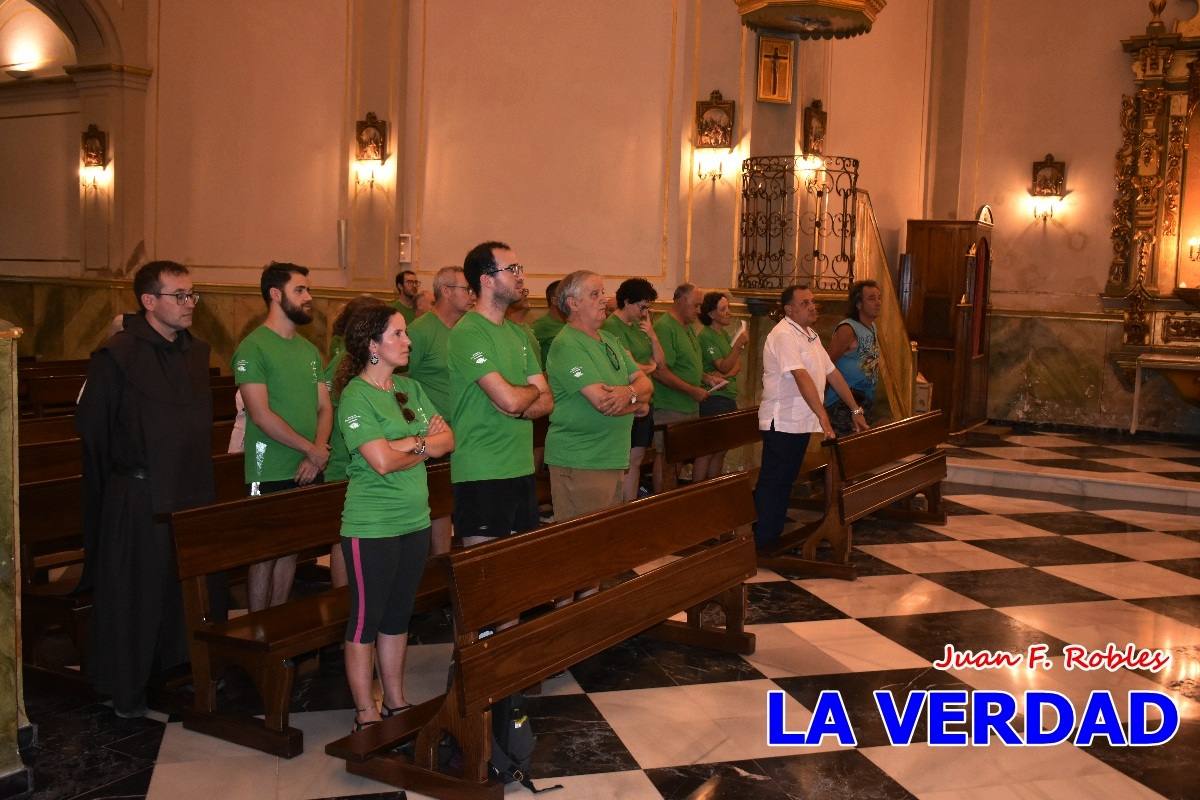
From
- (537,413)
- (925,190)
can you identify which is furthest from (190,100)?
(537,413)

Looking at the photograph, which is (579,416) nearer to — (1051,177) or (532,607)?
(532,607)

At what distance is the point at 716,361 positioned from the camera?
807 centimetres

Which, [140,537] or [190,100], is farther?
[190,100]

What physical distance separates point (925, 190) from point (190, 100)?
8.40 m

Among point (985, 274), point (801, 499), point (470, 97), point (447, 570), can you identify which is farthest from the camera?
point (985, 274)

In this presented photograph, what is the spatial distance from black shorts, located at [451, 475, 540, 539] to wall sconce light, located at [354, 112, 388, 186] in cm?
801

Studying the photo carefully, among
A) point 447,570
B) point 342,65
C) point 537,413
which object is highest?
point 342,65

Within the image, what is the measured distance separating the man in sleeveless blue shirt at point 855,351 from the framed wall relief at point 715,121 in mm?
3259

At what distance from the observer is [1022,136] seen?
13.0m

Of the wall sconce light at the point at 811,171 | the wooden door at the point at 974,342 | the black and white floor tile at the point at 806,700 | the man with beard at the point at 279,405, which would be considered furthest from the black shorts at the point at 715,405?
the wooden door at the point at 974,342

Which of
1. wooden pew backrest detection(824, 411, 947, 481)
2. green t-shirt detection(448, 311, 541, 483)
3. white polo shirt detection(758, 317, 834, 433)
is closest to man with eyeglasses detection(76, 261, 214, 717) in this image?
green t-shirt detection(448, 311, 541, 483)

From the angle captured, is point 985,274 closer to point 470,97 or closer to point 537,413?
point 470,97

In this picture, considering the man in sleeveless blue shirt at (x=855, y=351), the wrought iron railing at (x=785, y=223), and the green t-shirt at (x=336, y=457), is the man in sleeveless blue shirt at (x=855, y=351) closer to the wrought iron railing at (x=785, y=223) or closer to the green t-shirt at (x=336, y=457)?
the wrought iron railing at (x=785, y=223)

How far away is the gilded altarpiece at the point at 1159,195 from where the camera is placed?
12.0 m
